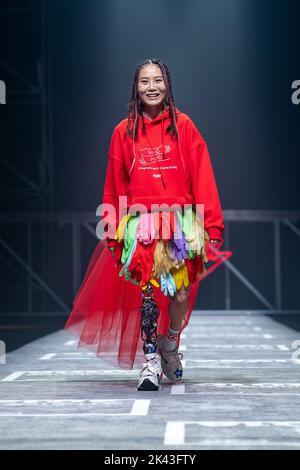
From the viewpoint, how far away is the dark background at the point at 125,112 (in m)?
12.4

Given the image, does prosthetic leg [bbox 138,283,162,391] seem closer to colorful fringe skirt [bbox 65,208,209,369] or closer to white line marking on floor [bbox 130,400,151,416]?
colorful fringe skirt [bbox 65,208,209,369]

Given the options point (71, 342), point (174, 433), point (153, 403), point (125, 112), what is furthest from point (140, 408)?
point (125, 112)

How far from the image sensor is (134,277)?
183 inches

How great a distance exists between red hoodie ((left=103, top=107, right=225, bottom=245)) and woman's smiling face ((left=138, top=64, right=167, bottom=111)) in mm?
72

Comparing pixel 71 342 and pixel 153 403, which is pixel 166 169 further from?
pixel 71 342

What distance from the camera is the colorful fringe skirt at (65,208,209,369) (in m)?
4.59

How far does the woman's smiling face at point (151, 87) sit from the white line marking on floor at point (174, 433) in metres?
1.79

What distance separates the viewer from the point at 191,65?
12.5 meters

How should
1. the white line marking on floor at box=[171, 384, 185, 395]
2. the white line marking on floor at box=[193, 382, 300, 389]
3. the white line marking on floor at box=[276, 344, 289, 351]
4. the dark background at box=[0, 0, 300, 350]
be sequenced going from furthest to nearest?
the dark background at box=[0, 0, 300, 350], the white line marking on floor at box=[276, 344, 289, 351], the white line marking on floor at box=[193, 382, 300, 389], the white line marking on floor at box=[171, 384, 185, 395]

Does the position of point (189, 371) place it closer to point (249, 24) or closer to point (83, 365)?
point (83, 365)

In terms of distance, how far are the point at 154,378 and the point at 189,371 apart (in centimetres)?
97

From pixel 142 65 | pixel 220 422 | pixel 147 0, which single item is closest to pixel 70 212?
pixel 147 0

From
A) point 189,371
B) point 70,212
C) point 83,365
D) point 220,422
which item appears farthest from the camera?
point 70,212

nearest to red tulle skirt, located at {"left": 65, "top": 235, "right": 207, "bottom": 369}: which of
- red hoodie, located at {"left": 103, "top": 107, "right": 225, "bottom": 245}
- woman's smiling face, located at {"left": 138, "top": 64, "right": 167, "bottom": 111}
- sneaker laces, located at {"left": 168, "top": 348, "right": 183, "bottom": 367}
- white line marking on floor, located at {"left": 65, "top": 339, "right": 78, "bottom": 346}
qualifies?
sneaker laces, located at {"left": 168, "top": 348, "right": 183, "bottom": 367}
